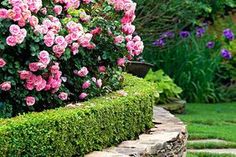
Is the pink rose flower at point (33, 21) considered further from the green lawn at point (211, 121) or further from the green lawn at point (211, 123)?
the green lawn at point (211, 121)

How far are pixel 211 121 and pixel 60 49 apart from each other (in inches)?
195

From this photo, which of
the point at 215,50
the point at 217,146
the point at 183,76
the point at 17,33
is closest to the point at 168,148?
the point at 17,33

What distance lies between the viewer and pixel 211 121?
9633mm

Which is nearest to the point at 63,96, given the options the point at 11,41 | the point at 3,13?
the point at 11,41

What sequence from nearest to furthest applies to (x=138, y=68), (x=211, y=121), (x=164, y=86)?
Answer: 1. (x=138, y=68)
2. (x=211, y=121)
3. (x=164, y=86)

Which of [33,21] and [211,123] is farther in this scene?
[211,123]

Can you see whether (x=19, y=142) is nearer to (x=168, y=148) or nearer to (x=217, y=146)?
(x=168, y=148)

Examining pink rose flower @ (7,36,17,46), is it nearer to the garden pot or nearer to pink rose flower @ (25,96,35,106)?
pink rose flower @ (25,96,35,106)

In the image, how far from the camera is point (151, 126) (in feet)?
19.0

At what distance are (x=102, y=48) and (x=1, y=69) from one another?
3.38ft

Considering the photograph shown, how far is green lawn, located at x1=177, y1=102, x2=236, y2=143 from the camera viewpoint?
26.8 ft

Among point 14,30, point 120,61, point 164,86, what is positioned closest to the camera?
point 14,30

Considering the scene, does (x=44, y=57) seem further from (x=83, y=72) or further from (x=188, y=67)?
(x=188, y=67)

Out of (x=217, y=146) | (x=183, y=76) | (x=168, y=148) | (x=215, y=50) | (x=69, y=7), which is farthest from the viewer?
(x=215, y=50)
